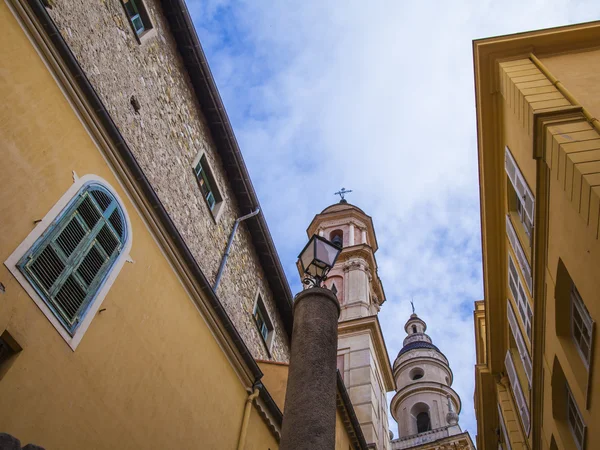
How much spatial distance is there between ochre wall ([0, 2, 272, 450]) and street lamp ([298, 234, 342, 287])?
2.37m

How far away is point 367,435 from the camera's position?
23.0 meters

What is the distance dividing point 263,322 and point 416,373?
100 feet

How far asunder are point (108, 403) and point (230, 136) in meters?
6.90

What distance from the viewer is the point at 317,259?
6066 mm

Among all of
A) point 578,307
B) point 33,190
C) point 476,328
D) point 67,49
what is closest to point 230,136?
point 67,49

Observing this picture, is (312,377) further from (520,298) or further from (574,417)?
(520,298)

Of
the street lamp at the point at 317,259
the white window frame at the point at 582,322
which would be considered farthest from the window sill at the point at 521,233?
the street lamp at the point at 317,259

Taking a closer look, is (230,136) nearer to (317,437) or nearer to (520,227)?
(520,227)

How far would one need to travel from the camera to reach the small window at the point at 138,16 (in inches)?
377

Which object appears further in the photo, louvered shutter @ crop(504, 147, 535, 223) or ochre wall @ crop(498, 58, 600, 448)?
louvered shutter @ crop(504, 147, 535, 223)

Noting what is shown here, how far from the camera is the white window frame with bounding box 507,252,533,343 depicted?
10359 millimetres

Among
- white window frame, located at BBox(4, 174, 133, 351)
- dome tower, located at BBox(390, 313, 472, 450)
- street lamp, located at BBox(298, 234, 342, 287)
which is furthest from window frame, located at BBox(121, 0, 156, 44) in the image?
dome tower, located at BBox(390, 313, 472, 450)

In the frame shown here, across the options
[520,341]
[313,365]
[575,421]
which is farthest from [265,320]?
[313,365]

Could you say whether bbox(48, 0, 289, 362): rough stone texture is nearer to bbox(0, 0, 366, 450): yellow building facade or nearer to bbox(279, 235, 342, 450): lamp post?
bbox(0, 0, 366, 450): yellow building facade
